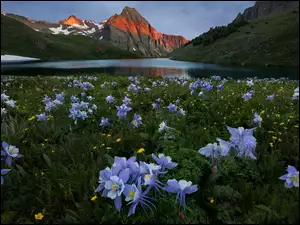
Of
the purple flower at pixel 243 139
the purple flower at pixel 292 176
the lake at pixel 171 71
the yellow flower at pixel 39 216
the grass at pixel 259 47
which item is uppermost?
the grass at pixel 259 47

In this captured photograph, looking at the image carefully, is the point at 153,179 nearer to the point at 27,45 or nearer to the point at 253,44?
the point at 253,44

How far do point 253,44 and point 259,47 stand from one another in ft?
20.3

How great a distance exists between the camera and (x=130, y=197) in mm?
1829

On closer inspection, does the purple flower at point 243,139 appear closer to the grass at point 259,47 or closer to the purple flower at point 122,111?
the purple flower at point 122,111

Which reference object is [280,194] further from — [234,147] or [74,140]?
[74,140]

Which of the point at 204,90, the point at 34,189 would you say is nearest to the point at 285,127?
the point at 204,90

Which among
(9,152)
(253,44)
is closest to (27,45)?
(253,44)

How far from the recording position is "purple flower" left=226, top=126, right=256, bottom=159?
2.56 meters

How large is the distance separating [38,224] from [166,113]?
3345mm

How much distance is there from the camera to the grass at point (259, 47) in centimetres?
7519

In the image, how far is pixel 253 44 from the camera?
93812 mm

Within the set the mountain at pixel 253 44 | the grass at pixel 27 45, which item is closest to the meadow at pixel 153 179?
the mountain at pixel 253 44

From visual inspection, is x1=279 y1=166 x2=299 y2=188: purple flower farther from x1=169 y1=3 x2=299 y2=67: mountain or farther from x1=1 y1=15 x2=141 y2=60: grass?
x1=1 y1=15 x2=141 y2=60: grass

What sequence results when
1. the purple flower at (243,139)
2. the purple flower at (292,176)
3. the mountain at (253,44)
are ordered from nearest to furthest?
the purple flower at (292,176) → the purple flower at (243,139) → the mountain at (253,44)
